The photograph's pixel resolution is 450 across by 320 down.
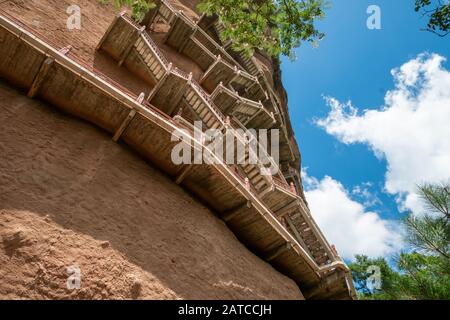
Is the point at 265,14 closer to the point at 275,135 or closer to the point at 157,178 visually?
the point at 157,178

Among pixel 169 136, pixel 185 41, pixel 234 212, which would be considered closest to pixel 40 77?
pixel 169 136

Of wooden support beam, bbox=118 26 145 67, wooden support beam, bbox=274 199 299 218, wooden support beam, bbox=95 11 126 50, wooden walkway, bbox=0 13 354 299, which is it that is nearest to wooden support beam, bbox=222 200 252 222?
wooden walkway, bbox=0 13 354 299

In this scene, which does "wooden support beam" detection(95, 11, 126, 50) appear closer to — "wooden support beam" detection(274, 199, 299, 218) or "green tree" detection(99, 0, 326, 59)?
"green tree" detection(99, 0, 326, 59)

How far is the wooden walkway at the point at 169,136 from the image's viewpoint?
10641mm

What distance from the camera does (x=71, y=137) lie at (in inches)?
437

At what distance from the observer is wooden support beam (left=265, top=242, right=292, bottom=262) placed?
1324 cm

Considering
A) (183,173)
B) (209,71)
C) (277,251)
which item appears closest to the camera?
(183,173)

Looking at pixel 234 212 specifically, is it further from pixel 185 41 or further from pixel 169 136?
pixel 185 41

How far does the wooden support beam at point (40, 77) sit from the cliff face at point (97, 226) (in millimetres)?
353

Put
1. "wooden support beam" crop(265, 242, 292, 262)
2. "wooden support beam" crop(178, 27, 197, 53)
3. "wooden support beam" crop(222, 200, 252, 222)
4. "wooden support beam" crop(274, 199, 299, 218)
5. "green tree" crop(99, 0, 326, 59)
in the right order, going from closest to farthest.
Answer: "green tree" crop(99, 0, 326, 59) < "wooden support beam" crop(222, 200, 252, 222) < "wooden support beam" crop(265, 242, 292, 262) < "wooden support beam" crop(274, 199, 299, 218) < "wooden support beam" crop(178, 27, 197, 53)

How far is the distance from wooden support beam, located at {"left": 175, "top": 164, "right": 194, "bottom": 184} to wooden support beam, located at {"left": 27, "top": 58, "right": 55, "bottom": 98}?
18.3 feet

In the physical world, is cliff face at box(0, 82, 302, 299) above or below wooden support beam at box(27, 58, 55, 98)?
below

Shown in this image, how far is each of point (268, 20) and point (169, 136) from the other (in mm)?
5003

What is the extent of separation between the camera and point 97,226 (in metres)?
9.27
